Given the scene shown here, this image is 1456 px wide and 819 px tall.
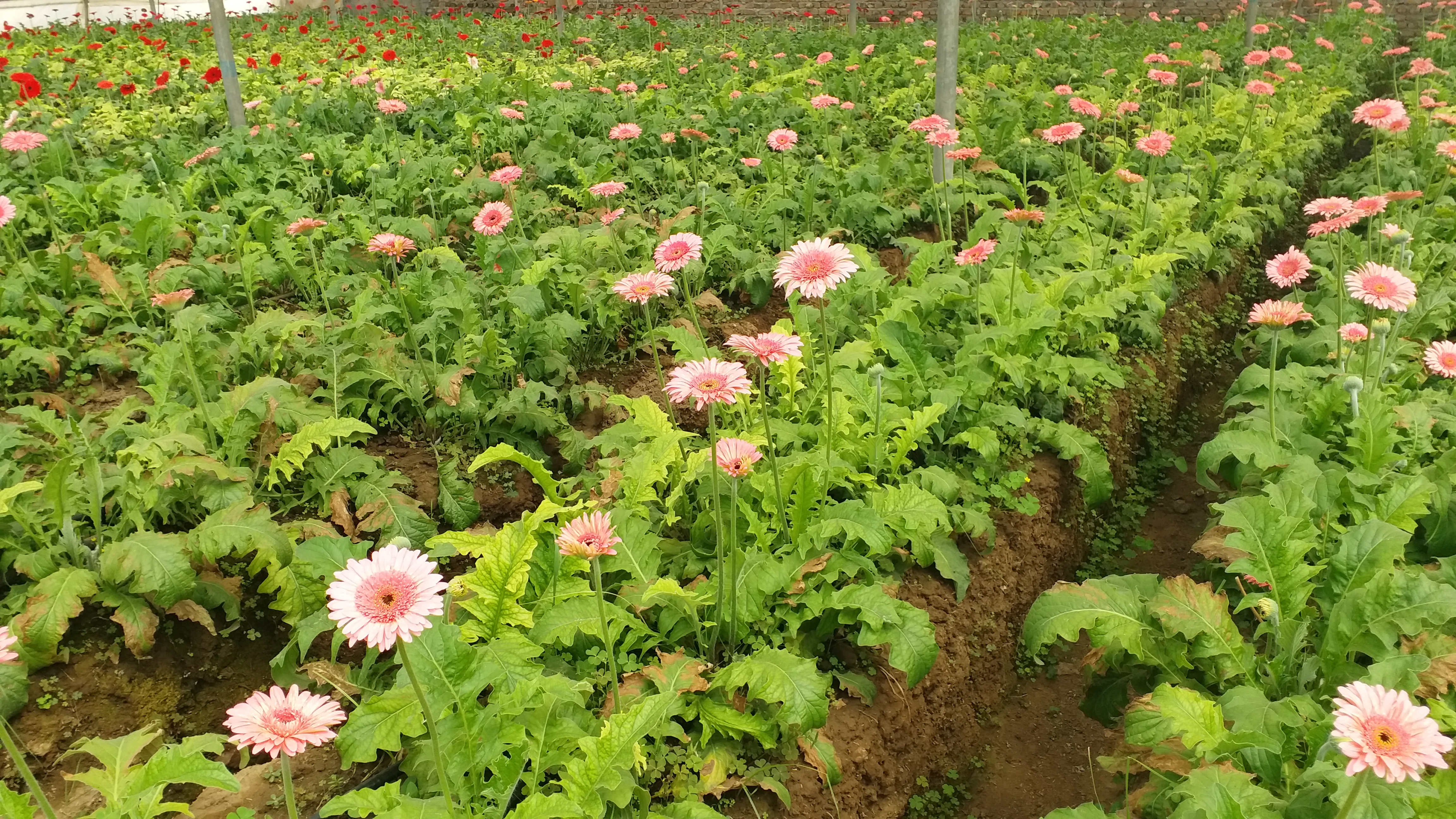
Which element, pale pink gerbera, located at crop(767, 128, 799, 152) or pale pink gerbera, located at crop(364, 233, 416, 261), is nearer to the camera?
pale pink gerbera, located at crop(364, 233, 416, 261)

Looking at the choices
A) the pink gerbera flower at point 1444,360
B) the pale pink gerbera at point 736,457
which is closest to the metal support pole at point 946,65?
the pink gerbera flower at point 1444,360

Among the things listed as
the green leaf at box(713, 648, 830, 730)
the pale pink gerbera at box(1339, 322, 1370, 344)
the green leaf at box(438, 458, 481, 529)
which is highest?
the pale pink gerbera at box(1339, 322, 1370, 344)

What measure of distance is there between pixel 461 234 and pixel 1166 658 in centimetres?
441

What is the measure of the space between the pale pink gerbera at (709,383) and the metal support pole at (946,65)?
365 cm

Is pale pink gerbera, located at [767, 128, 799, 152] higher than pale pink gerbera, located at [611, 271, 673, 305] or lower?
higher

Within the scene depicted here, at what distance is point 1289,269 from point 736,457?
91.8 inches

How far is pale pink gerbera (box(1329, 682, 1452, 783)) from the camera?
4.48 feet

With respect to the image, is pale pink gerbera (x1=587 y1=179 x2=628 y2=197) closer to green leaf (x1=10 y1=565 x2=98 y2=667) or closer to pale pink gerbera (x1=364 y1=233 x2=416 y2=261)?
pale pink gerbera (x1=364 y1=233 x2=416 y2=261)

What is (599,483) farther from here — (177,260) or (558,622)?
(177,260)

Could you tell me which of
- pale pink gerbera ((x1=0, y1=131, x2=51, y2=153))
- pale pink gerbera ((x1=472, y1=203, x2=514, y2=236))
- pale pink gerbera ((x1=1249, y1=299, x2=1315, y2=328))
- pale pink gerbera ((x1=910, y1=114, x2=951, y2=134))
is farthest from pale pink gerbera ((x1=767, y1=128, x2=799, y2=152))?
pale pink gerbera ((x1=0, y1=131, x2=51, y2=153))

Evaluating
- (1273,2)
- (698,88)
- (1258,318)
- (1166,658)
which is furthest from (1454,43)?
(1166,658)

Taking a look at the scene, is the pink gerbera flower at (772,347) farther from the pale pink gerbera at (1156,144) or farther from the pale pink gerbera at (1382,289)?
the pale pink gerbera at (1156,144)

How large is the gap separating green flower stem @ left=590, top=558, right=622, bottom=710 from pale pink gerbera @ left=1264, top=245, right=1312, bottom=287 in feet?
8.50

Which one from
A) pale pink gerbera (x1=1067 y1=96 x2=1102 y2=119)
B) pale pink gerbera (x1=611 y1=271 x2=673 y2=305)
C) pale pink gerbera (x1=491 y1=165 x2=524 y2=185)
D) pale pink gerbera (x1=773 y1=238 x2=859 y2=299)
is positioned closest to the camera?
pale pink gerbera (x1=773 y1=238 x2=859 y2=299)
